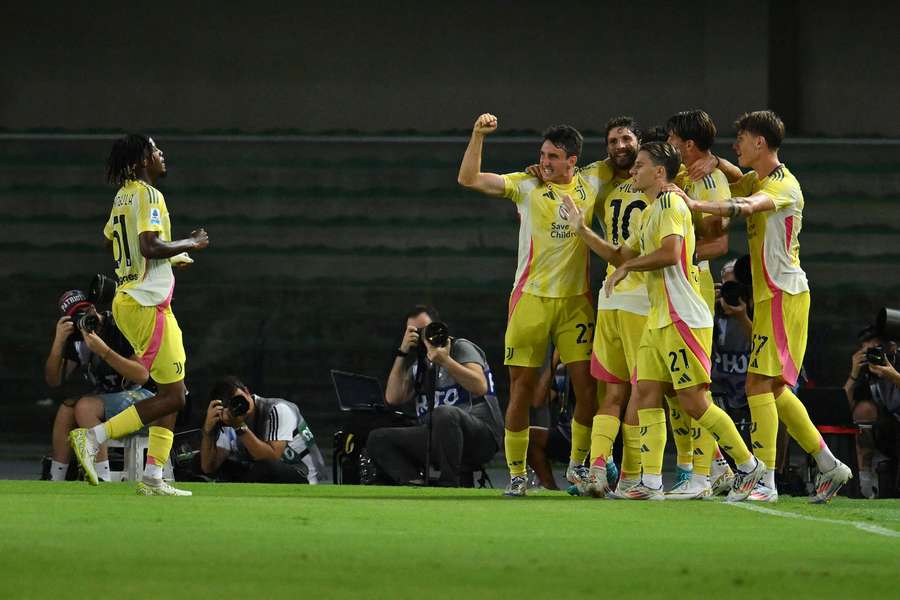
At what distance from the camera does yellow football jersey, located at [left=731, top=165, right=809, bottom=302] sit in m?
7.52

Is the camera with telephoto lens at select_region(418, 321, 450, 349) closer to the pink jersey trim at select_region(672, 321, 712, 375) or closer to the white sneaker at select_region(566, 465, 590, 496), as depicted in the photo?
the white sneaker at select_region(566, 465, 590, 496)

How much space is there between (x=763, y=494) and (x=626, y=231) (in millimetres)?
1487

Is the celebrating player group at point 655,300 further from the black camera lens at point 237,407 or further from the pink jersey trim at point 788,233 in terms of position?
the black camera lens at point 237,407

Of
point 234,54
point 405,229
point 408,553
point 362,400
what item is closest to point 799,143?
point 405,229

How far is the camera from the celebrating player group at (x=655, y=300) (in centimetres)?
745

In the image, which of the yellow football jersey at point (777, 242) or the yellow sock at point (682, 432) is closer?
the yellow football jersey at point (777, 242)

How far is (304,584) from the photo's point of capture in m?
4.13

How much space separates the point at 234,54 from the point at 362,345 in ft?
12.5

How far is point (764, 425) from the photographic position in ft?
24.7

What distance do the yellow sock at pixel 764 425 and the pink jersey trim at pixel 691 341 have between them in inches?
12.9

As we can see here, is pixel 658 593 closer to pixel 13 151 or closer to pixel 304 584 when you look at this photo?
pixel 304 584

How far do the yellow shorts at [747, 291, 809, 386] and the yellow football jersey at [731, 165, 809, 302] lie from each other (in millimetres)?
52

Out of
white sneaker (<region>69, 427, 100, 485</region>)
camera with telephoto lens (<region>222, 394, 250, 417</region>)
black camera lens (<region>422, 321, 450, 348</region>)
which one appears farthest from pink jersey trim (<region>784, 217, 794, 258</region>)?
camera with telephoto lens (<region>222, 394, 250, 417</region>)

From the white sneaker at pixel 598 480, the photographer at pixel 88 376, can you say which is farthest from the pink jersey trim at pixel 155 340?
the white sneaker at pixel 598 480
